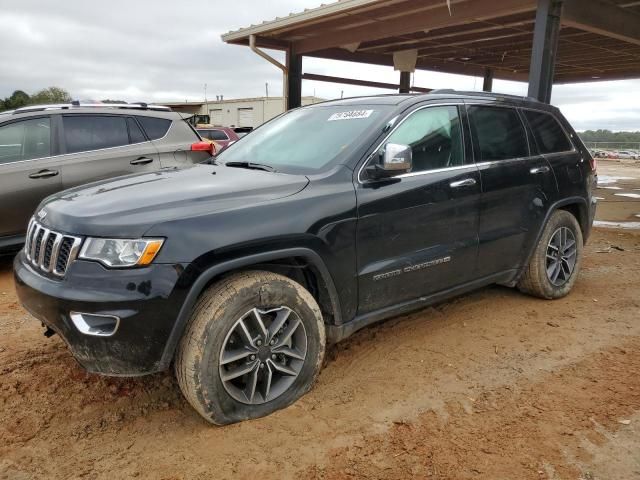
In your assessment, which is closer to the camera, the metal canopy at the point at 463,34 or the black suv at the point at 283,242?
the black suv at the point at 283,242

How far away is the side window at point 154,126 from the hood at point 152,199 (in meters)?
3.25

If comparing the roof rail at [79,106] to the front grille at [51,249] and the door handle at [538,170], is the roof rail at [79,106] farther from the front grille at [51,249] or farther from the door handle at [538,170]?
the door handle at [538,170]

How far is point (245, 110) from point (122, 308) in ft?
92.7

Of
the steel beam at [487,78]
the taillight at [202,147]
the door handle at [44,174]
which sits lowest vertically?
the door handle at [44,174]

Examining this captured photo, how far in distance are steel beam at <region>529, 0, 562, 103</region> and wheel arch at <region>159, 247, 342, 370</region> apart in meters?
6.68

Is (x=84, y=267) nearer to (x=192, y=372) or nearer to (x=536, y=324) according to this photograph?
(x=192, y=372)

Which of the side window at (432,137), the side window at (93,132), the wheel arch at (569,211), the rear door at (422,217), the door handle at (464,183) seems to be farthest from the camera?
the side window at (93,132)

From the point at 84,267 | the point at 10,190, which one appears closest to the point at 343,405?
the point at 84,267

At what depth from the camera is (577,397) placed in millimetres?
2922

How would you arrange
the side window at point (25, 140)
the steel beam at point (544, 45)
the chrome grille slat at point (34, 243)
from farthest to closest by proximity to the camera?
the steel beam at point (544, 45) → the side window at point (25, 140) → the chrome grille slat at point (34, 243)

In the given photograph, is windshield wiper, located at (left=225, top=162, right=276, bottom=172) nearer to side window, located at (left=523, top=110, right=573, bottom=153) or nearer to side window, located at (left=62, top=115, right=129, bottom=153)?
side window, located at (left=523, top=110, right=573, bottom=153)

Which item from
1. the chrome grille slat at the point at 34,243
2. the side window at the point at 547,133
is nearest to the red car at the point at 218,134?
the side window at the point at 547,133

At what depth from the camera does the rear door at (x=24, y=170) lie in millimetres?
5121

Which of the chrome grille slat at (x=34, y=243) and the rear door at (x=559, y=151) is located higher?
the rear door at (x=559, y=151)
